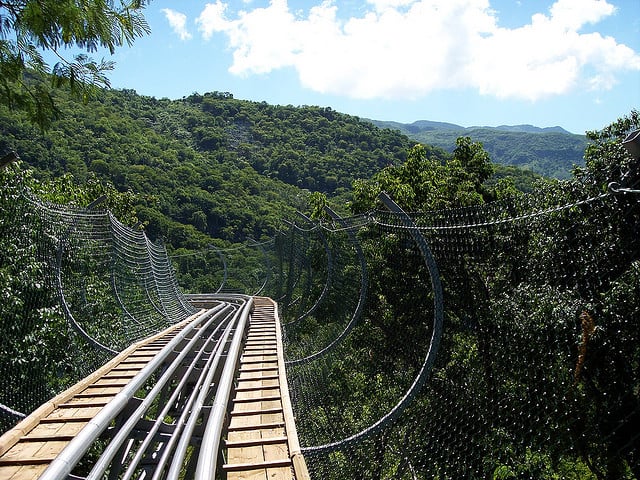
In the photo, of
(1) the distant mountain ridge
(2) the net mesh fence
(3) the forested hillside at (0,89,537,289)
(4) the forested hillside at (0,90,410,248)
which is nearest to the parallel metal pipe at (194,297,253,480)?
(2) the net mesh fence

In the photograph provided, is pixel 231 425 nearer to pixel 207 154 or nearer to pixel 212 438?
pixel 212 438

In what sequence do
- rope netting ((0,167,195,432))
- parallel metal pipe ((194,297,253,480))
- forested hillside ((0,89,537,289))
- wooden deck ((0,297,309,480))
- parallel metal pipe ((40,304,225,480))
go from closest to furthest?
parallel metal pipe ((40,304,225,480)) < parallel metal pipe ((194,297,253,480)) < wooden deck ((0,297,309,480)) < rope netting ((0,167,195,432)) < forested hillside ((0,89,537,289))

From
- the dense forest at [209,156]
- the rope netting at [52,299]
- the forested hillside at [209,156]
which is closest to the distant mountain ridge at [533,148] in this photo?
the dense forest at [209,156]

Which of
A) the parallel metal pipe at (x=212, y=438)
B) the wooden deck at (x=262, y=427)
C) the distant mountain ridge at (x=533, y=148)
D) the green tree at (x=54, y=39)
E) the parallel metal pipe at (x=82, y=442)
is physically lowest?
the wooden deck at (x=262, y=427)

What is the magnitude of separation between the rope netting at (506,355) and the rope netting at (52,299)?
6.45ft

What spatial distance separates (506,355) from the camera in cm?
243

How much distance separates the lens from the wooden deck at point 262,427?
7.46ft

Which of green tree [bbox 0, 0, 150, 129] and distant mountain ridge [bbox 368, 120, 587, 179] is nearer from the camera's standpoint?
green tree [bbox 0, 0, 150, 129]

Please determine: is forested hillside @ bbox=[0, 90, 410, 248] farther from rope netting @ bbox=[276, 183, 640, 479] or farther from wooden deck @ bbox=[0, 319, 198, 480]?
rope netting @ bbox=[276, 183, 640, 479]

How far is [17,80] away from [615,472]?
357 cm

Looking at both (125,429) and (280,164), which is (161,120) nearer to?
(280,164)

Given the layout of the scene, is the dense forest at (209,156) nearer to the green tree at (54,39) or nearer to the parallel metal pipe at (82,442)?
the green tree at (54,39)

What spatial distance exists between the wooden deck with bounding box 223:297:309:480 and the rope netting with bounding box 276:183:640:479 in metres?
0.34

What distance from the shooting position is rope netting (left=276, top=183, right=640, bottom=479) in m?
1.98
